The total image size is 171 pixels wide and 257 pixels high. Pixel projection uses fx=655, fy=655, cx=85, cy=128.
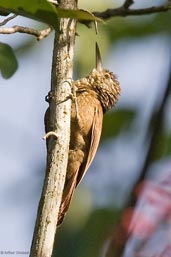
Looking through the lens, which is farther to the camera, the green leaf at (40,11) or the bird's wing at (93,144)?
the bird's wing at (93,144)

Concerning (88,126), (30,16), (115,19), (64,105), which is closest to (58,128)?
(64,105)

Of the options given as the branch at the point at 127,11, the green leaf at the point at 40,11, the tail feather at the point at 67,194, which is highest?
the branch at the point at 127,11

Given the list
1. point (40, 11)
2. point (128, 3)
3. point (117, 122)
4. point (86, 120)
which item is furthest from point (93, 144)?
point (40, 11)

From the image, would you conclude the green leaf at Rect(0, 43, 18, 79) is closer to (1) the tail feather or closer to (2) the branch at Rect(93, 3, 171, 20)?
(2) the branch at Rect(93, 3, 171, 20)

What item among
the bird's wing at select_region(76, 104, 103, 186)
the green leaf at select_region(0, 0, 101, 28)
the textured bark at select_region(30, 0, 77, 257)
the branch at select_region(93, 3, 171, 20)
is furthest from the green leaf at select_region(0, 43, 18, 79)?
the bird's wing at select_region(76, 104, 103, 186)

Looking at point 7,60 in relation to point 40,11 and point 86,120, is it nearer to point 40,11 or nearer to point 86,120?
point 40,11

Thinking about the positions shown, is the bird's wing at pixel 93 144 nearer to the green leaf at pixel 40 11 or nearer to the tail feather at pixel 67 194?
the tail feather at pixel 67 194

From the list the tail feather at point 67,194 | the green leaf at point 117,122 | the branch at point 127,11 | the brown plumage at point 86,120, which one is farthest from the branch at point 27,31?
the tail feather at point 67,194
